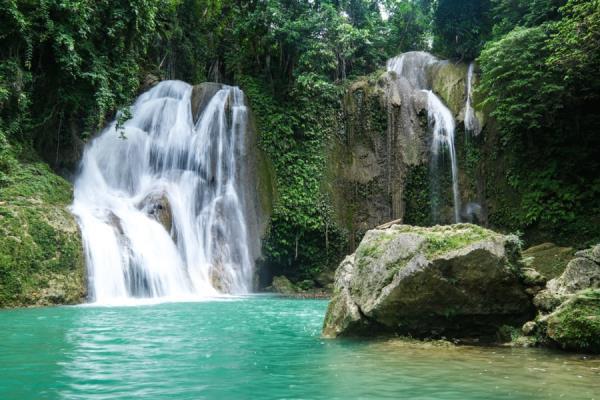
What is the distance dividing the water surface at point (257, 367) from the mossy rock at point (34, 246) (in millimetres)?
3779

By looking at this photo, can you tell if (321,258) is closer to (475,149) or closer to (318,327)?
(475,149)

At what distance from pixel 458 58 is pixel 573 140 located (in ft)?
22.1

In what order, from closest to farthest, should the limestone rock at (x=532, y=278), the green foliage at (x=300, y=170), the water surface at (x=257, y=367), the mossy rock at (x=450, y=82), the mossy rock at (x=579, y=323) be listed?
the water surface at (x=257, y=367) < the mossy rock at (x=579, y=323) < the limestone rock at (x=532, y=278) < the green foliage at (x=300, y=170) < the mossy rock at (x=450, y=82)

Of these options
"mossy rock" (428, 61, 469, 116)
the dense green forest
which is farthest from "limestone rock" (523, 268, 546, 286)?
"mossy rock" (428, 61, 469, 116)

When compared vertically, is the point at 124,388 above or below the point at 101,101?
below

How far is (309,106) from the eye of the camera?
21.8 m

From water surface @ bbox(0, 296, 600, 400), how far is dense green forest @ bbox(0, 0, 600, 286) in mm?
9230

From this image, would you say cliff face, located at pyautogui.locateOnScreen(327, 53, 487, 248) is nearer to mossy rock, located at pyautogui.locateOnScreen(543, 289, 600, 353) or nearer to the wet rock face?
the wet rock face

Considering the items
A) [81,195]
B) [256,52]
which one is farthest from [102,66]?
[256,52]

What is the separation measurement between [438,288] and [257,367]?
101 inches

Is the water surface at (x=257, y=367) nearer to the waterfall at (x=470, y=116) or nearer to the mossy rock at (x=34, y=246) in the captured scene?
the mossy rock at (x=34, y=246)

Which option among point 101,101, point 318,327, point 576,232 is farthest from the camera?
point 576,232

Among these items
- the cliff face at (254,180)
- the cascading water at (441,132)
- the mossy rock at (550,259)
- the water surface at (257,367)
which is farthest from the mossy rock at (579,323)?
the cascading water at (441,132)

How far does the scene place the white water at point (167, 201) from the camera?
14.8 m
